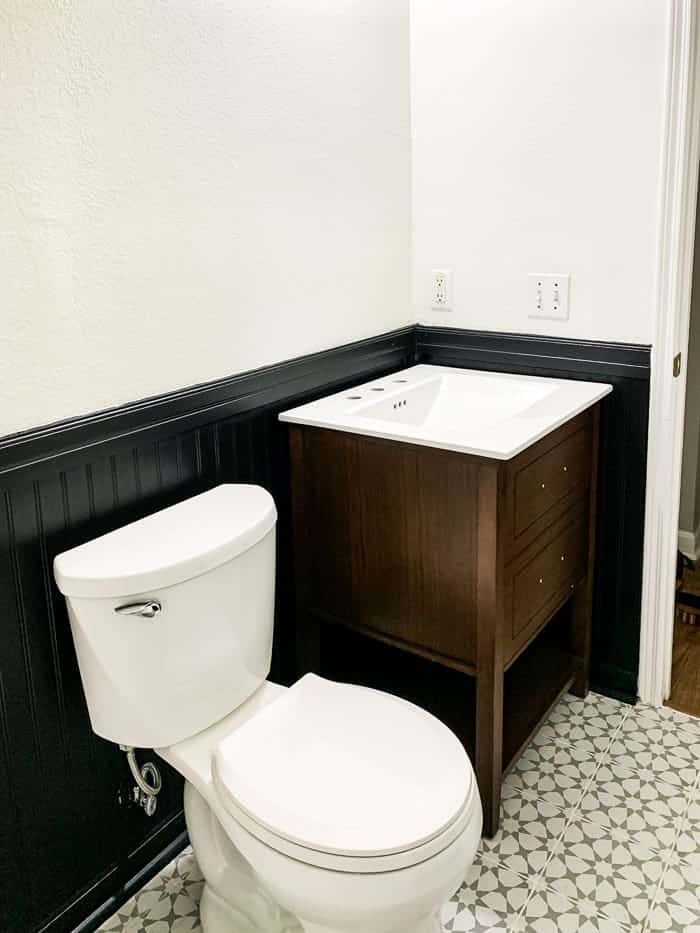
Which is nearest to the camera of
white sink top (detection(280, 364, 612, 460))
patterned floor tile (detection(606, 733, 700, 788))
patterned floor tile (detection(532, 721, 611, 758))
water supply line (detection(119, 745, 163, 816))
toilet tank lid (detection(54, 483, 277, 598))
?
toilet tank lid (detection(54, 483, 277, 598))

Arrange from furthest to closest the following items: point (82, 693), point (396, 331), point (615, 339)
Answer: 1. point (396, 331)
2. point (615, 339)
3. point (82, 693)

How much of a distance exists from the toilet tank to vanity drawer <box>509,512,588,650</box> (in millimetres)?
513

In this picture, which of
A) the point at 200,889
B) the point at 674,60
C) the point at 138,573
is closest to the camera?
the point at 138,573

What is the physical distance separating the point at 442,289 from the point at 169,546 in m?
1.16

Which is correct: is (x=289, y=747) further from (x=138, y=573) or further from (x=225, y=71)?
(x=225, y=71)

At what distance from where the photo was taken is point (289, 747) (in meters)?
1.41

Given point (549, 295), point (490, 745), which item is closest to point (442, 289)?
point (549, 295)

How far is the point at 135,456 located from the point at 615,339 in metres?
1.14

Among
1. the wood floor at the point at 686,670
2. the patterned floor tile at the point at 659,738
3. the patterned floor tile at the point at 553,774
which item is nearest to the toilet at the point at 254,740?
the patterned floor tile at the point at 553,774

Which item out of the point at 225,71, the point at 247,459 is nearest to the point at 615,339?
the point at 247,459

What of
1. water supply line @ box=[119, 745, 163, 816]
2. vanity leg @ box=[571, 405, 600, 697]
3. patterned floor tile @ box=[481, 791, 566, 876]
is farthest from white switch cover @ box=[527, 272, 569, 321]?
water supply line @ box=[119, 745, 163, 816]

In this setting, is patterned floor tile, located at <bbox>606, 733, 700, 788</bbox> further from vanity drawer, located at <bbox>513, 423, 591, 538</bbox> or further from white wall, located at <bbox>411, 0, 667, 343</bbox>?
white wall, located at <bbox>411, 0, 667, 343</bbox>

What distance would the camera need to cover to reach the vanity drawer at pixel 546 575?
1757 mm

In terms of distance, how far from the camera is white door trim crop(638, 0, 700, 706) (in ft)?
5.98
